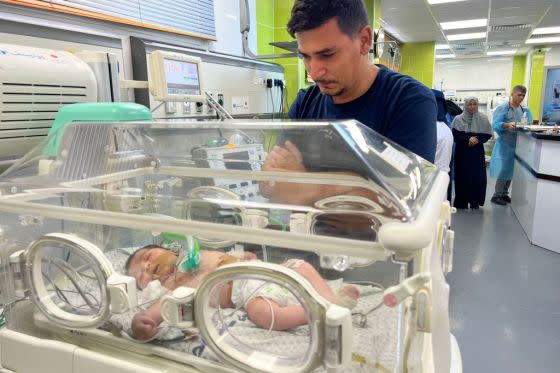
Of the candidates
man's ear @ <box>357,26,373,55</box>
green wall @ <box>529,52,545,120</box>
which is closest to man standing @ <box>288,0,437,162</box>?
man's ear @ <box>357,26,373,55</box>

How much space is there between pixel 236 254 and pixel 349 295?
0.25 meters

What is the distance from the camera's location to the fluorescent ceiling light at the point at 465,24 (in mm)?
6871

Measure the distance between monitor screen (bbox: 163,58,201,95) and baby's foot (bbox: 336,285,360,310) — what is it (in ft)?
4.61

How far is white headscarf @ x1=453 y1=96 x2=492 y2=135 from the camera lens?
4.95 metres

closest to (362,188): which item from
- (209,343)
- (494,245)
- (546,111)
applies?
(209,343)

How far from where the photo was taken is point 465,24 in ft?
23.5

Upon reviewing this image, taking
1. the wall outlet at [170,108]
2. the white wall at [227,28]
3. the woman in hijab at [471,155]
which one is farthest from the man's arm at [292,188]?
the woman in hijab at [471,155]

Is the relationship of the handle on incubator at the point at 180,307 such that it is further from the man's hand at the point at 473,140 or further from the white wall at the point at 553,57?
the white wall at the point at 553,57

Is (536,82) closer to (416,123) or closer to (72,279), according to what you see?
(416,123)

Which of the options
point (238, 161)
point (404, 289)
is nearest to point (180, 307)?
point (404, 289)

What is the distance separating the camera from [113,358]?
826 mm

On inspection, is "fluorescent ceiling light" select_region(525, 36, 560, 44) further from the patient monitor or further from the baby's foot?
the baby's foot

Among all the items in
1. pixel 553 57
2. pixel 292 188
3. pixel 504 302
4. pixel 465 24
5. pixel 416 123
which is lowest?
pixel 504 302

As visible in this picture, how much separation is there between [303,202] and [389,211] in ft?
0.72
